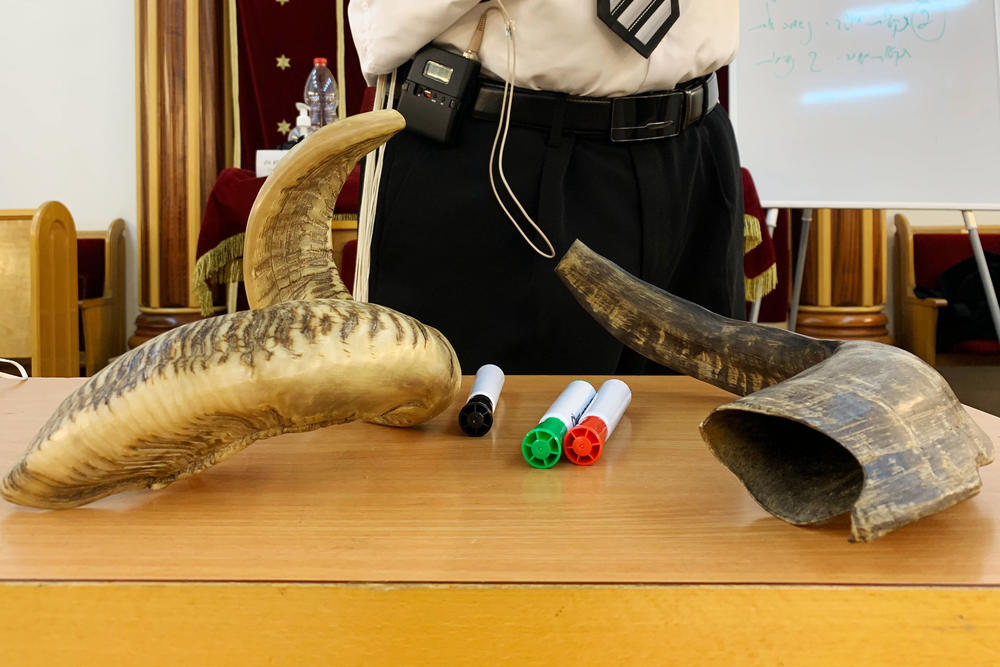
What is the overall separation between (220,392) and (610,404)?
0.26m

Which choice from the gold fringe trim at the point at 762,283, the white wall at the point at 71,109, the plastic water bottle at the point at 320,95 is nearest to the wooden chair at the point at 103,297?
the white wall at the point at 71,109

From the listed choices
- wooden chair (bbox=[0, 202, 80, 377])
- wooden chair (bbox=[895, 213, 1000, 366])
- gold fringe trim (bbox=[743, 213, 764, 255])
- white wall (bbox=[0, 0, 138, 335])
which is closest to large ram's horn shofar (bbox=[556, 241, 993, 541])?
gold fringe trim (bbox=[743, 213, 764, 255])

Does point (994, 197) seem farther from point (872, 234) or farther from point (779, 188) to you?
point (872, 234)

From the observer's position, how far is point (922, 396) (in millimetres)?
354

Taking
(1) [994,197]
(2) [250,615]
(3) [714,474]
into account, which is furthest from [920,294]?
(2) [250,615]

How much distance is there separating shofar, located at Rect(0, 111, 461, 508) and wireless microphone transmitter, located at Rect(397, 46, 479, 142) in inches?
15.4

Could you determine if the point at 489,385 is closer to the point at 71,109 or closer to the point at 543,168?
the point at 543,168

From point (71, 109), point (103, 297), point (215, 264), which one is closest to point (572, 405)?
point (215, 264)

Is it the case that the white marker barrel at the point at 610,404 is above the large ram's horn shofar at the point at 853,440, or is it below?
below

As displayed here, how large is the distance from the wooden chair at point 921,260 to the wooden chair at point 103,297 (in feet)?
9.28

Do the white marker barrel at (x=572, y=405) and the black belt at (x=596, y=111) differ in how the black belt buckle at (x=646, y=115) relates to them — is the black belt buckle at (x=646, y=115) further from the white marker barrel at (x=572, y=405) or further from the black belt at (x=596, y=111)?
the white marker barrel at (x=572, y=405)

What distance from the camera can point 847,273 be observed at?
2.83 metres

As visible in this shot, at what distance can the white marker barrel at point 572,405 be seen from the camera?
18.7 inches

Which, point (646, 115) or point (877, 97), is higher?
point (877, 97)
